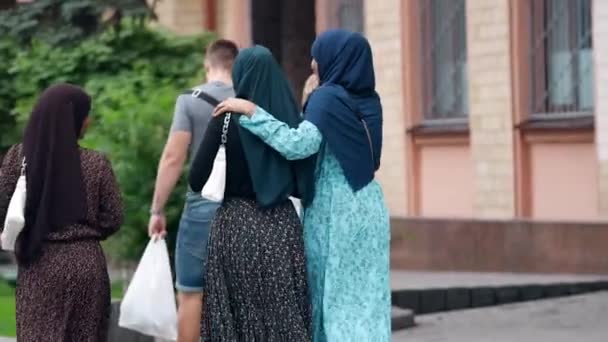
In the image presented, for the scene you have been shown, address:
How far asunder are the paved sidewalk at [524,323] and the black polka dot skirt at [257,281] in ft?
15.4

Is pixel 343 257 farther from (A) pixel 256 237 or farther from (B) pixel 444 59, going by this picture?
(B) pixel 444 59

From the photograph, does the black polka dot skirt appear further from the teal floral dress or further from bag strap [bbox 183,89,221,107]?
bag strap [bbox 183,89,221,107]

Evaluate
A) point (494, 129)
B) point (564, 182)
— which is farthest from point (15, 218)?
point (494, 129)

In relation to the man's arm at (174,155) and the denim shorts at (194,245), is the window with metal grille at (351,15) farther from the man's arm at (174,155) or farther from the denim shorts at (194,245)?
the denim shorts at (194,245)

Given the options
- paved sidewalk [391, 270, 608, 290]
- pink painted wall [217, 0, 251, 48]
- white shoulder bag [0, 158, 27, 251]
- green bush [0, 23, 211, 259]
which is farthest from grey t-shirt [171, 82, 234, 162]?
pink painted wall [217, 0, 251, 48]

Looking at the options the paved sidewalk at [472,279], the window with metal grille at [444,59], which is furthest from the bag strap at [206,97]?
the window with metal grille at [444,59]

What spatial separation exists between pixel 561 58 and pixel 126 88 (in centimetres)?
514

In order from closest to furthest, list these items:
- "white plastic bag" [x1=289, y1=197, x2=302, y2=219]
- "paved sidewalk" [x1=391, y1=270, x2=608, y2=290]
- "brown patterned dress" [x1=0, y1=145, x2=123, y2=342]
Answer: "white plastic bag" [x1=289, y1=197, x2=302, y2=219], "brown patterned dress" [x1=0, y1=145, x2=123, y2=342], "paved sidewalk" [x1=391, y1=270, x2=608, y2=290]

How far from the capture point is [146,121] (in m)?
11.7

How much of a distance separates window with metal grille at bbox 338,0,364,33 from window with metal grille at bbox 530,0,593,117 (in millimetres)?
3013

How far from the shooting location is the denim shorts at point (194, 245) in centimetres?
895

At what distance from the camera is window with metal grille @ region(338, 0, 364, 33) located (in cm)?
2027

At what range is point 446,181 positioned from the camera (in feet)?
61.8

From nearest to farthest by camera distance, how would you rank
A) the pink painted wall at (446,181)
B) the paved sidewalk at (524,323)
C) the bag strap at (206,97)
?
the bag strap at (206,97) → the paved sidewalk at (524,323) → the pink painted wall at (446,181)
